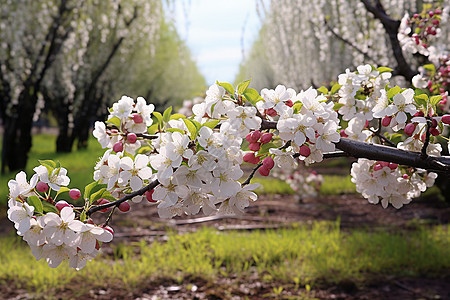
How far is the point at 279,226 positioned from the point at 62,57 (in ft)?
27.5

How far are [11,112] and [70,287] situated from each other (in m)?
7.48

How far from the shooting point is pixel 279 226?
506 cm

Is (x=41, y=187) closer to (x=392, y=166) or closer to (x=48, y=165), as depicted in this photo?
(x=48, y=165)

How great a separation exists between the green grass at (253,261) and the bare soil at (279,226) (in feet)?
0.31

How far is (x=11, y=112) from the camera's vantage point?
9.46 meters

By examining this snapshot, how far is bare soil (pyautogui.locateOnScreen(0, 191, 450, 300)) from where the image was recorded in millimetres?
3166

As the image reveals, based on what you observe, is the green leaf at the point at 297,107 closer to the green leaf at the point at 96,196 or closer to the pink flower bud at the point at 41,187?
the green leaf at the point at 96,196

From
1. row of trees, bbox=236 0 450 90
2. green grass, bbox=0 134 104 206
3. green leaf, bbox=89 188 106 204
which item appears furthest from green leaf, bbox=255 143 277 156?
row of trees, bbox=236 0 450 90

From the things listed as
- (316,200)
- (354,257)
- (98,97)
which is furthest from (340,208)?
(98,97)

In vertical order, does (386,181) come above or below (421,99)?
below

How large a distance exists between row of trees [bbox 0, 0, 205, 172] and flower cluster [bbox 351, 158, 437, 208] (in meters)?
7.45

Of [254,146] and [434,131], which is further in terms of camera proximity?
[434,131]

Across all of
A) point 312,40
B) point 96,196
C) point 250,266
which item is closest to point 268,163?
point 96,196

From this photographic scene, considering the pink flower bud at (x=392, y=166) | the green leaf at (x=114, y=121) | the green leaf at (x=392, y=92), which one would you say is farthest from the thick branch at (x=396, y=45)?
the green leaf at (x=114, y=121)
